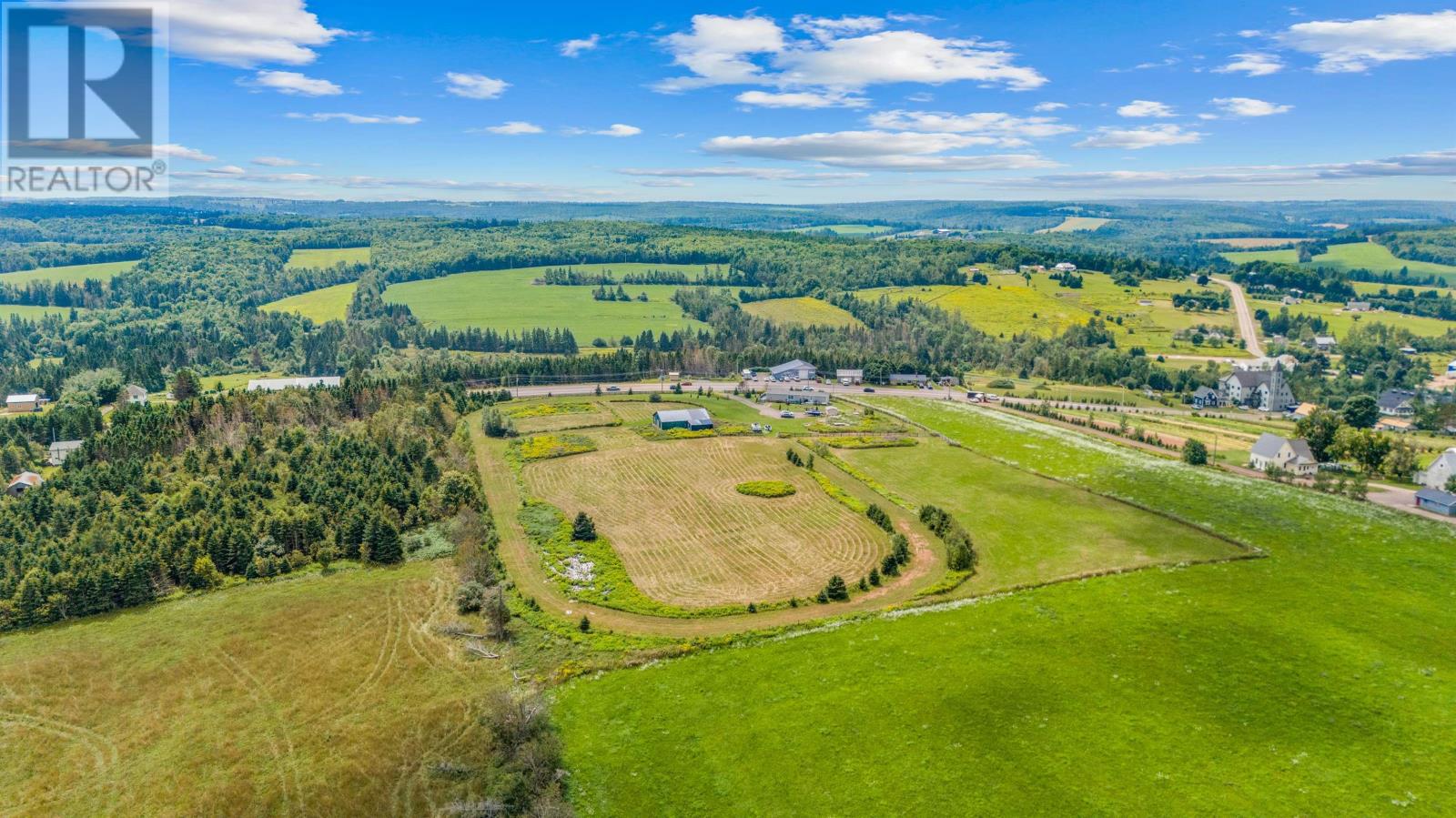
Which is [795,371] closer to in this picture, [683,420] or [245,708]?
[683,420]

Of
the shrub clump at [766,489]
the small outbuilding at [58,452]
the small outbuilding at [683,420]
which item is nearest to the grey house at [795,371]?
the small outbuilding at [683,420]

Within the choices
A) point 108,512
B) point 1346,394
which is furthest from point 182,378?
point 1346,394

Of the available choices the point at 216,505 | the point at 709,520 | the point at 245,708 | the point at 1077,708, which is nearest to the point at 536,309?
the point at 216,505

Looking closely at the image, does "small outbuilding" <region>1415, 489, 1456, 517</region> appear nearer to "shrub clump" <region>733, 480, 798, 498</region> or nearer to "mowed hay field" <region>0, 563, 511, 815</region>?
"shrub clump" <region>733, 480, 798, 498</region>

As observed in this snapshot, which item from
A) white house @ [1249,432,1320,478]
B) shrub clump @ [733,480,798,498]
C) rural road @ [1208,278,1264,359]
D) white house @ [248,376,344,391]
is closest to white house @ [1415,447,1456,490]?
white house @ [1249,432,1320,478]

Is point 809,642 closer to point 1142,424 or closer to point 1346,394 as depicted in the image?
point 1142,424

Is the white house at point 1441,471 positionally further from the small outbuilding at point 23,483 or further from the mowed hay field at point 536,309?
the mowed hay field at point 536,309
